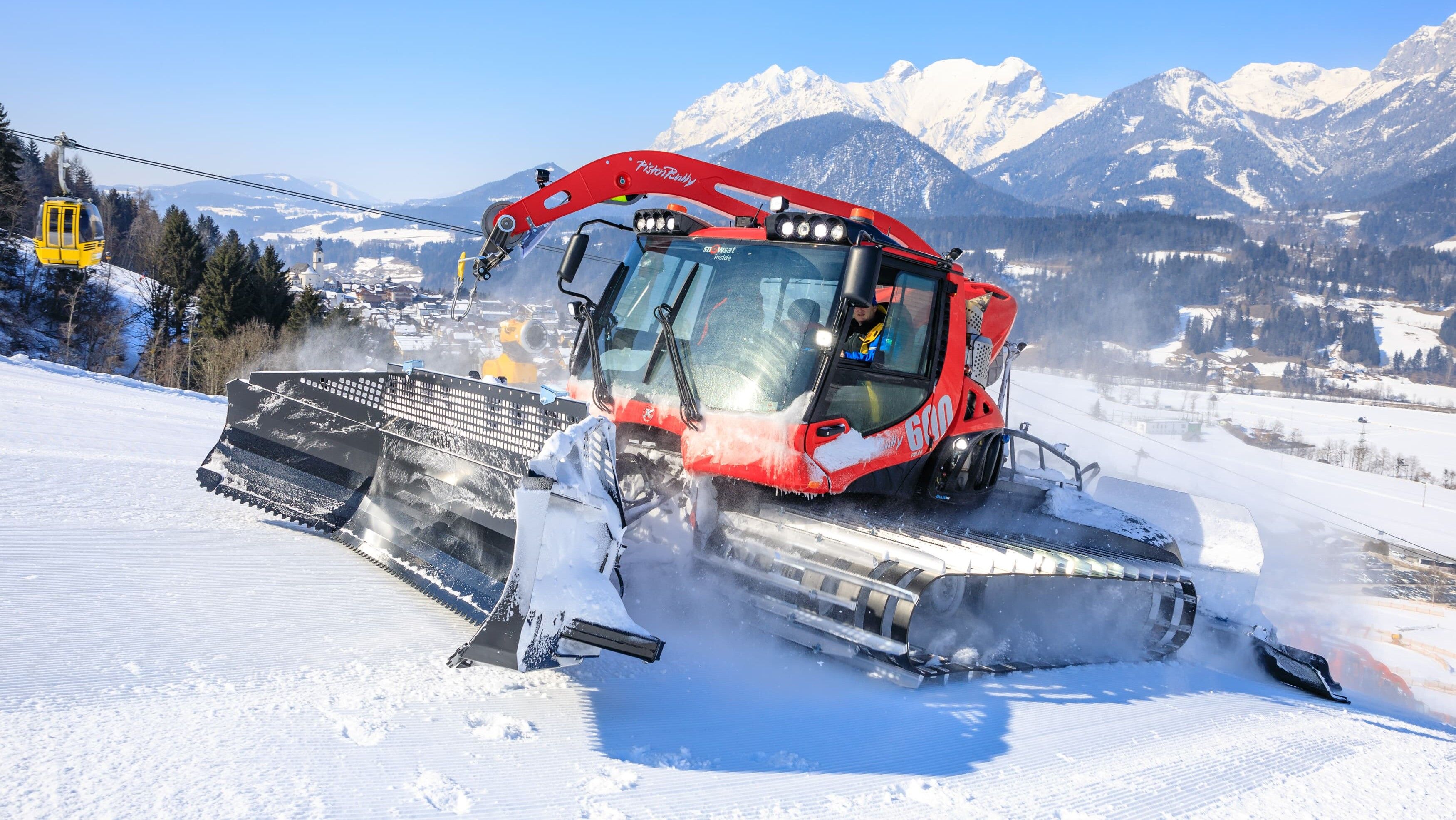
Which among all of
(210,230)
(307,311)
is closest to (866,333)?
(307,311)

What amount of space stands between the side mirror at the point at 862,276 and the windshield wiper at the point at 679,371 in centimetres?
101

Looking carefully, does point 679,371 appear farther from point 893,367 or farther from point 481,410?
point 893,367

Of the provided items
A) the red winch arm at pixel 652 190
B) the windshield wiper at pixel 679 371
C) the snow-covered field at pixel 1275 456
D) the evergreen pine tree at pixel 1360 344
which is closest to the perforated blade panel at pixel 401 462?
the windshield wiper at pixel 679 371

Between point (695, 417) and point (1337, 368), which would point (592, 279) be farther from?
point (1337, 368)

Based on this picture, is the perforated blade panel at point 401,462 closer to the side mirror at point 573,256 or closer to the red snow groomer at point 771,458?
the red snow groomer at point 771,458

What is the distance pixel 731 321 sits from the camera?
4.82 metres

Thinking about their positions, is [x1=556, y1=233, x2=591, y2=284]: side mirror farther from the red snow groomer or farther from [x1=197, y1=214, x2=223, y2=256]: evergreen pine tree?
[x1=197, y1=214, x2=223, y2=256]: evergreen pine tree

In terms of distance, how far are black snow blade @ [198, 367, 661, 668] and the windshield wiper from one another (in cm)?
92

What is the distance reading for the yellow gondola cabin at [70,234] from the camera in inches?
680

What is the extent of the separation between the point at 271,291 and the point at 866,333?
161 feet

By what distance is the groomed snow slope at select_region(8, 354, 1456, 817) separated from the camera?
233cm

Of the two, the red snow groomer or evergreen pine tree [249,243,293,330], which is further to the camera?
evergreen pine tree [249,243,293,330]

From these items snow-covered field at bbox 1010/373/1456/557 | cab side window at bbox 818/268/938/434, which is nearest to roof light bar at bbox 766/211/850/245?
cab side window at bbox 818/268/938/434

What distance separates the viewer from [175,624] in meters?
3.29
